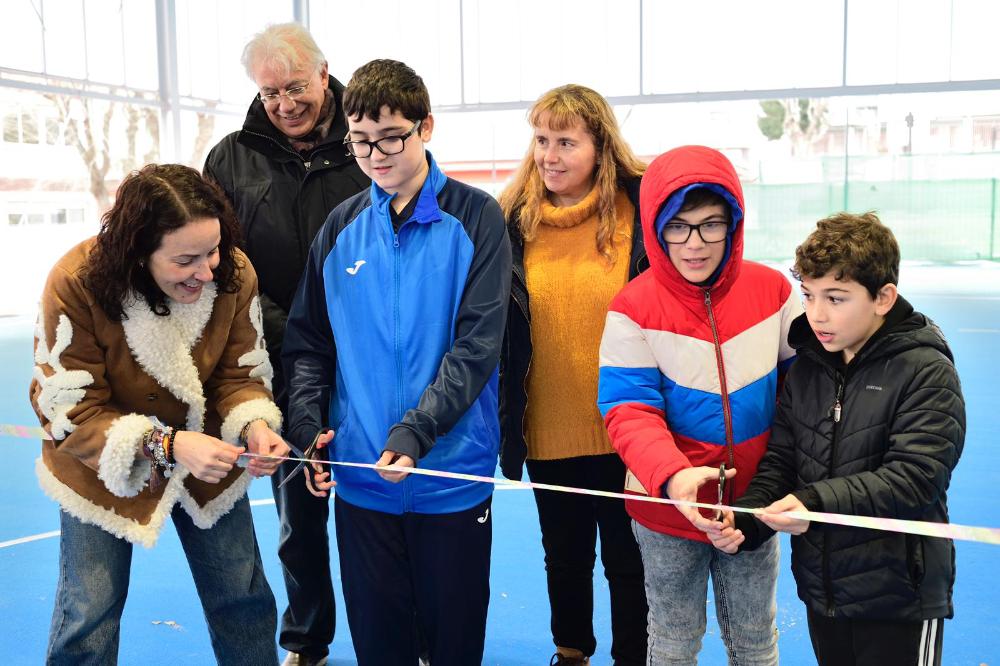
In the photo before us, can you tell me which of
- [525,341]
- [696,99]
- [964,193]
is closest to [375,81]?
A: [525,341]

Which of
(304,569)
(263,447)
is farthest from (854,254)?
(304,569)

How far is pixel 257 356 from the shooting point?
8.13 ft

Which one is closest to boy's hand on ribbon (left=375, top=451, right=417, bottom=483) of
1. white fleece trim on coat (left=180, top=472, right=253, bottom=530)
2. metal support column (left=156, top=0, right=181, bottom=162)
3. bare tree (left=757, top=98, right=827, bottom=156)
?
white fleece trim on coat (left=180, top=472, right=253, bottom=530)

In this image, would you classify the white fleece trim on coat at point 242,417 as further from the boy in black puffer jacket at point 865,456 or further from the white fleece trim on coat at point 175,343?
the boy in black puffer jacket at point 865,456

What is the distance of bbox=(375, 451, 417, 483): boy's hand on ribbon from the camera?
7.13 ft

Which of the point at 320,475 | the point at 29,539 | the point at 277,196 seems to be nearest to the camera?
the point at 320,475

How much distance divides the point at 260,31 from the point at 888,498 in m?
2.25

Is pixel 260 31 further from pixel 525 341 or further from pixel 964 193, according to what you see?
pixel 964 193

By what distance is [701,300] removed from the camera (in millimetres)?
2301

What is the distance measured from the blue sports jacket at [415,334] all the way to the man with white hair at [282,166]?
0.53 m

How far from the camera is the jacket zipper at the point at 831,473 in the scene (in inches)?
82.0

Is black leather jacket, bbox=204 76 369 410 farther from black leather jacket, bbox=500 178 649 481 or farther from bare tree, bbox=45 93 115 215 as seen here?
bare tree, bbox=45 93 115 215

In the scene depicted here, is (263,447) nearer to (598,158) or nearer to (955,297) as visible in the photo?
(598,158)

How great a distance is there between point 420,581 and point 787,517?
0.92m
